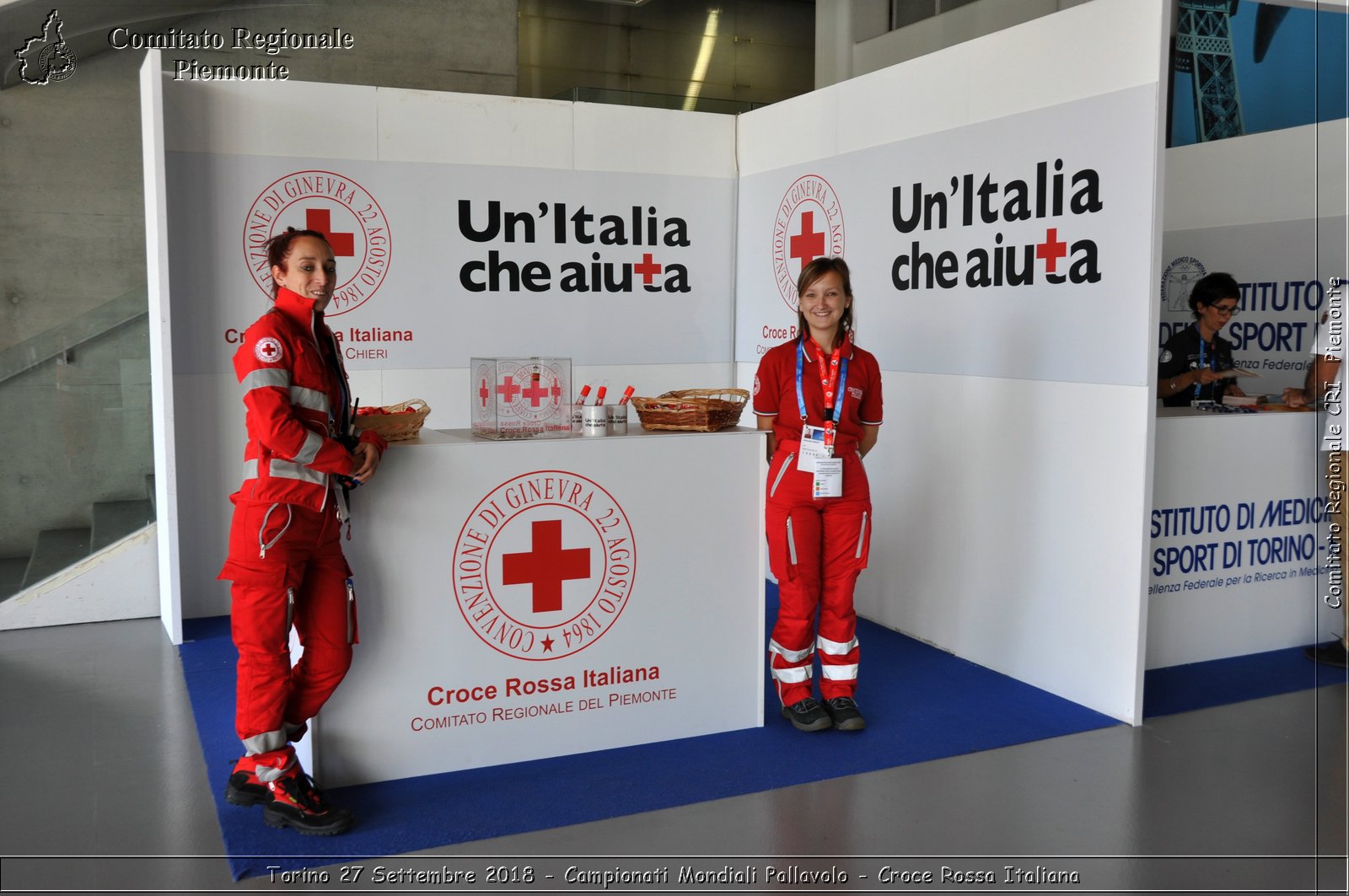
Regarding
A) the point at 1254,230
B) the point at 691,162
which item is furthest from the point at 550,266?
the point at 1254,230

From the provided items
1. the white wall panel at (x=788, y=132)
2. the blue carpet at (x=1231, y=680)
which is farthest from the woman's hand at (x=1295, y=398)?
the white wall panel at (x=788, y=132)

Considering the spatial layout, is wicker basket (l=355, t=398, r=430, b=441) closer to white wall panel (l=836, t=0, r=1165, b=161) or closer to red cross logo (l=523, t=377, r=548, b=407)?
red cross logo (l=523, t=377, r=548, b=407)

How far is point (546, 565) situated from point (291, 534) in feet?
2.22

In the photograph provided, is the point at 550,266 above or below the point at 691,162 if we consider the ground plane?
below

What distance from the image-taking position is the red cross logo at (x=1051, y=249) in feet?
10.9

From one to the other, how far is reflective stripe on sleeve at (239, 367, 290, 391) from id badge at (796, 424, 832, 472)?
136 cm

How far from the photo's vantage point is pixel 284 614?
239cm

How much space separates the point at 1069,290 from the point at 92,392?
3.74 meters

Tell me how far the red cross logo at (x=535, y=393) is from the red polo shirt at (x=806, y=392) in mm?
597

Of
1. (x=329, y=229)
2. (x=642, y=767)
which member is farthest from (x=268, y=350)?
(x=329, y=229)

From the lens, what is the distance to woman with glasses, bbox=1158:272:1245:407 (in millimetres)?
3947

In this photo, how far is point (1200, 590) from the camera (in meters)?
3.63

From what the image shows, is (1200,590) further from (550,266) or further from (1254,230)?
(550,266)

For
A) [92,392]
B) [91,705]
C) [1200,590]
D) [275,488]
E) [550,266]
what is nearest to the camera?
[275,488]
